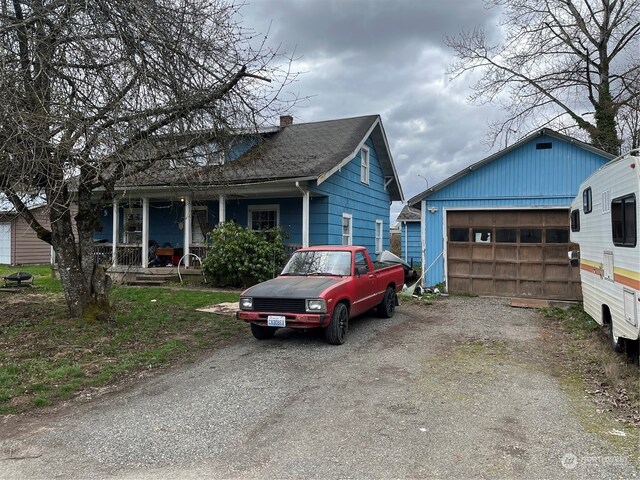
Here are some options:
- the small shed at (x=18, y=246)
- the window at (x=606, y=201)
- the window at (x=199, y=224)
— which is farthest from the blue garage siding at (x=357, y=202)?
the small shed at (x=18, y=246)

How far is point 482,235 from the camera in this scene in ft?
44.9

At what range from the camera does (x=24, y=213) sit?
819 cm

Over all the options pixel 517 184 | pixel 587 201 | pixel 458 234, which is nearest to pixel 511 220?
pixel 517 184

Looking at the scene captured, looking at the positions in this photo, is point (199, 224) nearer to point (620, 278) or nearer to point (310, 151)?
point (310, 151)

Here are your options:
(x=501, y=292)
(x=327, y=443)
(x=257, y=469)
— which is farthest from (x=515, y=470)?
(x=501, y=292)

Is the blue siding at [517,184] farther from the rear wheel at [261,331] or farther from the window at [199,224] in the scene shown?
the window at [199,224]

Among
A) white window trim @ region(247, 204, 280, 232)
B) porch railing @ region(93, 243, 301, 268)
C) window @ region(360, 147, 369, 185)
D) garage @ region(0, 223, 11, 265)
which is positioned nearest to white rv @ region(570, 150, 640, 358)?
white window trim @ region(247, 204, 280, 232)

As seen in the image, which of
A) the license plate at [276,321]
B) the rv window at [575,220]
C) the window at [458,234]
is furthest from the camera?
the window at [458,234]

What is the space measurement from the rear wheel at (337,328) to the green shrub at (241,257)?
634cm

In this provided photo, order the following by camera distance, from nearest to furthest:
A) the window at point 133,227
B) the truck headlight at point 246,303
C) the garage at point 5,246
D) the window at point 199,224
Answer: the truck headlight at point 246,303
the window at point 199,224
the window at point 133,227
the garage at point 5,246

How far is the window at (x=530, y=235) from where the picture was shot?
42.8ft

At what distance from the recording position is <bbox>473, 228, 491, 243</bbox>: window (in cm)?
1361

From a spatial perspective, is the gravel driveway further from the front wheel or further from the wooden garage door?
the wooden garage door

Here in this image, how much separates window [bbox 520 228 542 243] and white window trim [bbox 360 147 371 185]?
687cm
